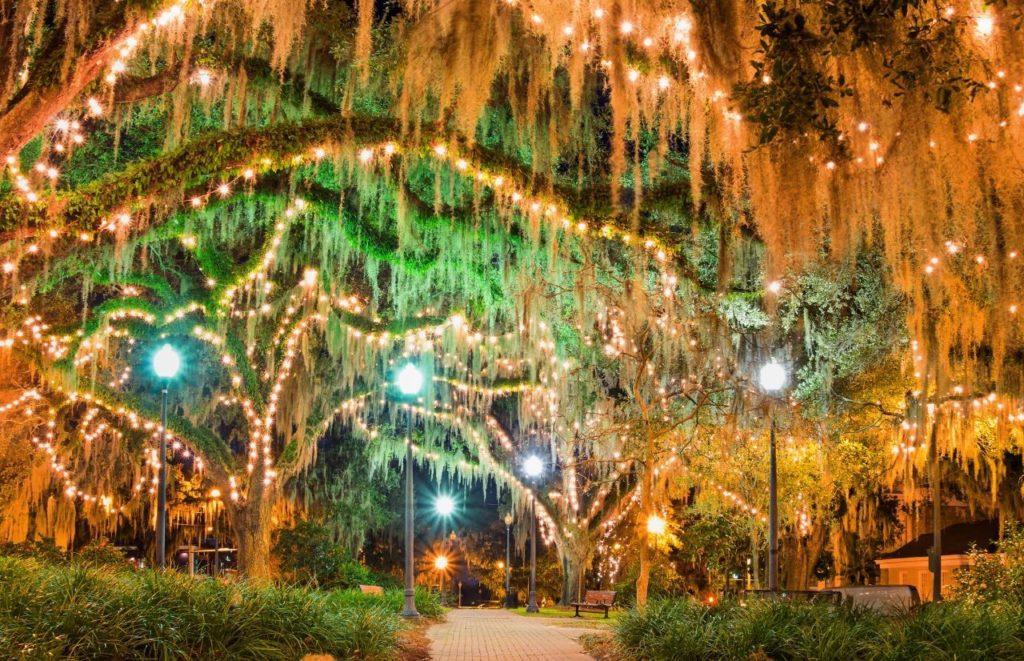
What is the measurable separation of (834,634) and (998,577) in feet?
19.0

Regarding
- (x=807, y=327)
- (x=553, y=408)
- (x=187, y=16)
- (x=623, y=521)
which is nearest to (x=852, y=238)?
(x=187, y=16)

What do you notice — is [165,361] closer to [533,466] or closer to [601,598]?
[533,466]

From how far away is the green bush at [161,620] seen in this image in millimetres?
6359

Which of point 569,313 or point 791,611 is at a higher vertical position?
point 569,313

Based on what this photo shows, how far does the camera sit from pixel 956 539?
27.9 m

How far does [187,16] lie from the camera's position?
30.3 feet

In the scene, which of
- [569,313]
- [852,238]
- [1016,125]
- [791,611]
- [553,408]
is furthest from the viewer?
[553,408]

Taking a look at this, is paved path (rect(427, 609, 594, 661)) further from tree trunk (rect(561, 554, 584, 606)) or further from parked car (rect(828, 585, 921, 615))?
tree trunk (rect(561, 554, 584, 606))

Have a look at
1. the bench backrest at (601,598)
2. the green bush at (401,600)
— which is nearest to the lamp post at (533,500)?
the bench backrest at (601,598)

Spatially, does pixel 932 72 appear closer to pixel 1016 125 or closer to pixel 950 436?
pixel 1016 125

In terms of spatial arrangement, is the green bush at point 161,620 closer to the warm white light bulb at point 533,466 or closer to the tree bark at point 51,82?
the tree bark at point 51,82

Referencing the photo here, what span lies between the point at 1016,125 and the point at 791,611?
494 cm

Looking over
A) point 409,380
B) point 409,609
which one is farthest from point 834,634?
point 409,380

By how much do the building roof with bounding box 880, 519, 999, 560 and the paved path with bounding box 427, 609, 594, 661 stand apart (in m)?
14.5
